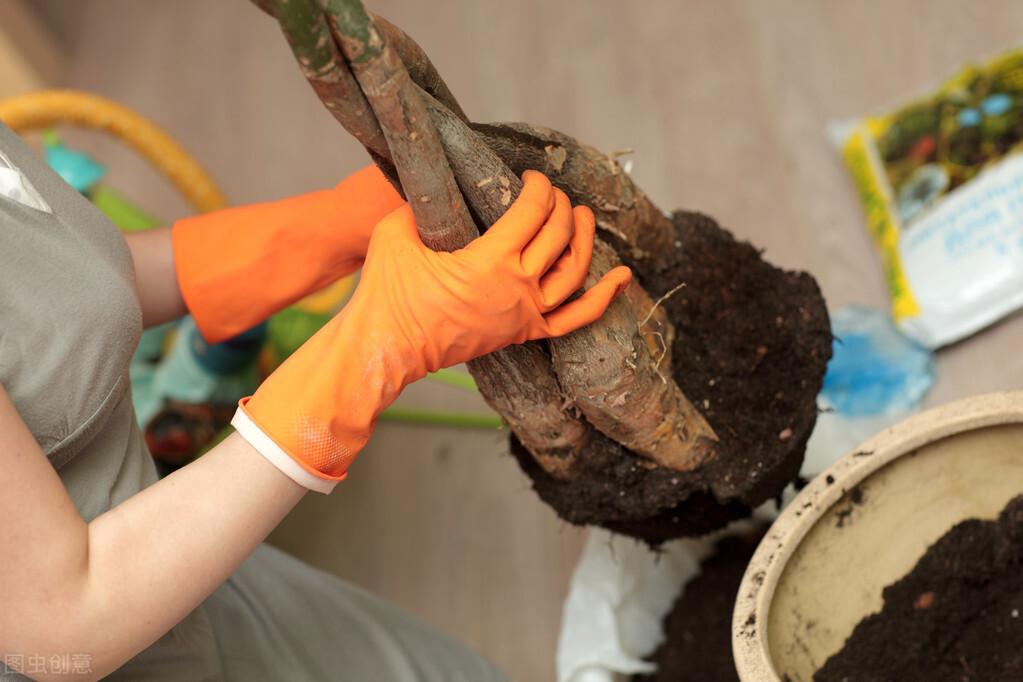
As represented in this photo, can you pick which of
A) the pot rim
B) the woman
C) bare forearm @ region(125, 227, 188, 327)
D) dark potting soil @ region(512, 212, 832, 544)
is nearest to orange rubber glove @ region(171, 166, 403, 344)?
bare forearm @ region(125, 227, 188, 327)

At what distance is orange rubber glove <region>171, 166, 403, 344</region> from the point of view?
38.6 inches

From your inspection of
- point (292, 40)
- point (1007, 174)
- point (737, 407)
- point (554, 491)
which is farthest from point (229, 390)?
point (1007, 174)

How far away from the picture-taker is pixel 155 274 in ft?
3.21

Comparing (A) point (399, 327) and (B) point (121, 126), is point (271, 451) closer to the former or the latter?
(A) point (399, 327)

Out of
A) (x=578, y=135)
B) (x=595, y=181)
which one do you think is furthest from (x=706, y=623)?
(x=578, y=135)

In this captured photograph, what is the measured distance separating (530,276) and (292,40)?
0.80ft

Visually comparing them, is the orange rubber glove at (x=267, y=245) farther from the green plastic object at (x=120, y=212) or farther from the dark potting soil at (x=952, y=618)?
the green plastic object at (x=120, y=212)

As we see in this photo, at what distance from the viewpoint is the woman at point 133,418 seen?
649 mm

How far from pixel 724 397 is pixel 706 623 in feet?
1.20

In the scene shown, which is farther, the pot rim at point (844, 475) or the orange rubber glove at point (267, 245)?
the orange rubber glove at point (267, 245)

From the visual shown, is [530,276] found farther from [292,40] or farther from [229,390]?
[229,390]

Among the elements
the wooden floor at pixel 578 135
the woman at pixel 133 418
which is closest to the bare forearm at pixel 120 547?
the woman at pixel 133 418

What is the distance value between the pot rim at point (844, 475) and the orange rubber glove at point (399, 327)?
278mm

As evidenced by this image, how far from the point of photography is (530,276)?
75cm
